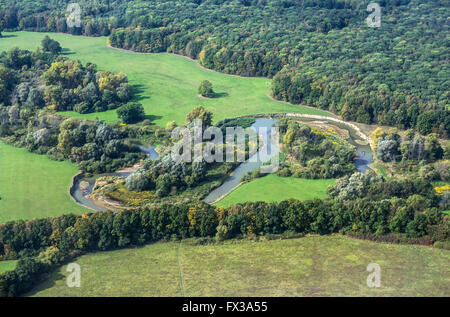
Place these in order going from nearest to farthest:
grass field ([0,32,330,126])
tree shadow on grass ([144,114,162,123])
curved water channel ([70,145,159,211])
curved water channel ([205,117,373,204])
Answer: curved water channel ([70,145,159,211])
curved water channel ([205,117,373,204])
tree shadow on grass ([144,114,162,123])
grass field ([0,32,330,126])

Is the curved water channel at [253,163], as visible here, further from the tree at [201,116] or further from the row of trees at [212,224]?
the row of trees at [212,224]

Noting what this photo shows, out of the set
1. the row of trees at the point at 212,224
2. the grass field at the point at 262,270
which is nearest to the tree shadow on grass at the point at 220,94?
the row of trees at the point at 212,224

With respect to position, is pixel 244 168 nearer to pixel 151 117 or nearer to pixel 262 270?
pixel 151 117

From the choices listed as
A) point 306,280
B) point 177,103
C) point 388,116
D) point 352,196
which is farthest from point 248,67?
point 306,280

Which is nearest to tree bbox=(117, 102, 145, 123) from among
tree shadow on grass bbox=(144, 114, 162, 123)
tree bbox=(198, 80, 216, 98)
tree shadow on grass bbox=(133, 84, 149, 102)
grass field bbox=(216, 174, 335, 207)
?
tree shadow on grass bbox=(144, 114, 162, 123)

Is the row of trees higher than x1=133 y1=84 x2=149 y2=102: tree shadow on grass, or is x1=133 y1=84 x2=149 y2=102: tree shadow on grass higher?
x1=133 y1=84 x2=149 y2=102: tree shadow on grass

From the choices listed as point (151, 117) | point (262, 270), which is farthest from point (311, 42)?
point (262, 270)

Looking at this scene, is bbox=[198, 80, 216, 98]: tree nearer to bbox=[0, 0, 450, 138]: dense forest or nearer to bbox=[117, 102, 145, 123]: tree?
bbox=[0, 0, 450, 138]: dense forest
